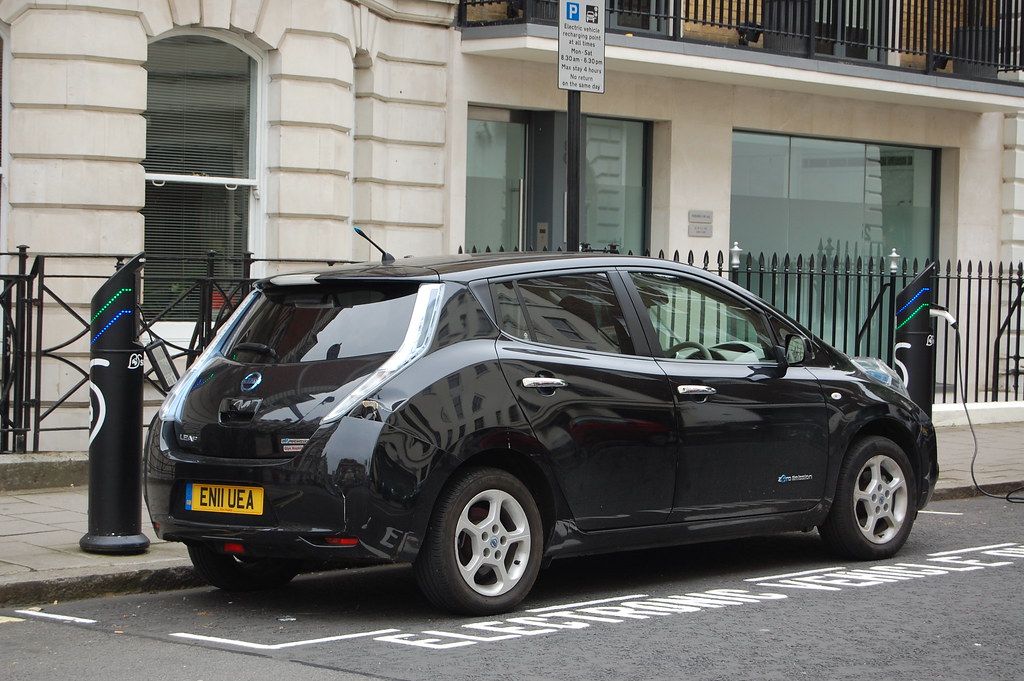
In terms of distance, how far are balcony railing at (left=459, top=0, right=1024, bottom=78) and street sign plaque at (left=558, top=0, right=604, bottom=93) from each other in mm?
5947

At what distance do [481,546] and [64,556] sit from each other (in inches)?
99.6

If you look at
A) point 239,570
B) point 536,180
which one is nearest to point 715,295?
point 239,570

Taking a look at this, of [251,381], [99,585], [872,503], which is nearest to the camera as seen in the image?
[251,381]

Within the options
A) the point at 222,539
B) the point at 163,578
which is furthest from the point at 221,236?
the point at 222,539

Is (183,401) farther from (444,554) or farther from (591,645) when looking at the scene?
(591,645)

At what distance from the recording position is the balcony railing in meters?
17.1

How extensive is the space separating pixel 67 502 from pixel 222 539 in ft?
12.0

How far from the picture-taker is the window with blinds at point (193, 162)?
13.7 m

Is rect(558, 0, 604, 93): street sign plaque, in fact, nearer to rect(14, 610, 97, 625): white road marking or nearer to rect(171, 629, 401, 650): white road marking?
rect(171, 629, 401, 650): white road marking

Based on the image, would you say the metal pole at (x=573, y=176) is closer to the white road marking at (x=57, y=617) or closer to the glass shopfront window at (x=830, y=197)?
the white road marking at (x=57, y=617)

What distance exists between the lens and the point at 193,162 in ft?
45.9

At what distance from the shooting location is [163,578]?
302 inches

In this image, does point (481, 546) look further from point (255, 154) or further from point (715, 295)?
point (255, 154)

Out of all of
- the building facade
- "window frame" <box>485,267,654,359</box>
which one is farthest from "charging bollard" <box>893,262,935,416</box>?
"window frame" <box>485,267,654,359</box>
